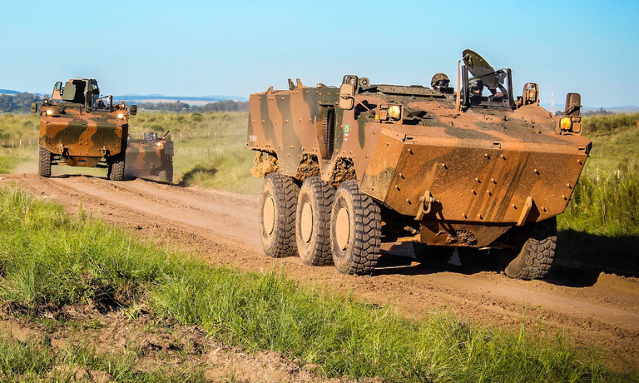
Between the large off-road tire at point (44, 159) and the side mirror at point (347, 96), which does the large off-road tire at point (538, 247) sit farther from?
Answer: the large off-road tire at point (44, 159)

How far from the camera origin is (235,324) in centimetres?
489

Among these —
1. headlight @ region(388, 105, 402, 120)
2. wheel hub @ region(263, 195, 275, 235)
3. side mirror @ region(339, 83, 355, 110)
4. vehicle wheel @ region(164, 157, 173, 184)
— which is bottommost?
vehicle wheel @ region(164, 157, 173, 184)

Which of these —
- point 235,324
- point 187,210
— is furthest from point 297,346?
point 187,210

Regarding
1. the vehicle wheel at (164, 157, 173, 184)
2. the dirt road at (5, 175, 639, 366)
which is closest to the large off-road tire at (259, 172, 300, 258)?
the dirt road at (5, 175, 639, 366)

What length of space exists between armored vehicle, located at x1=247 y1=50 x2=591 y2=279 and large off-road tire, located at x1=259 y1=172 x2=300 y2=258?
15mm

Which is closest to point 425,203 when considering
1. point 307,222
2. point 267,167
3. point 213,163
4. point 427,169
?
point 427,169

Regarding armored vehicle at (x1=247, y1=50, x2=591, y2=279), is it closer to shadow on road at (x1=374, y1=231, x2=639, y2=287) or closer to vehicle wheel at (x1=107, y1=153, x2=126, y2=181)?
shadow on road at (x1=374, y1=231, x2=639, y2=287)

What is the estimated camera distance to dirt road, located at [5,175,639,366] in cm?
596

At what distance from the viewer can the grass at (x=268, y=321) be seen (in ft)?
14.2

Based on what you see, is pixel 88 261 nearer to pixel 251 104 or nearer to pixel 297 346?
pixel 297 346

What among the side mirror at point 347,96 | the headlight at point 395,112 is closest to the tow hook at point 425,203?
the headlight at point 395,112

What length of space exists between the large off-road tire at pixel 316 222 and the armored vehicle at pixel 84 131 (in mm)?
10258

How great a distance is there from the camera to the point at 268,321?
4.95 metres

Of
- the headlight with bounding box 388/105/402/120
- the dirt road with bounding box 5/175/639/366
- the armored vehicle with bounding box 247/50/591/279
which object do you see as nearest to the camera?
the dirt road with bounding box 5/175/639/366
